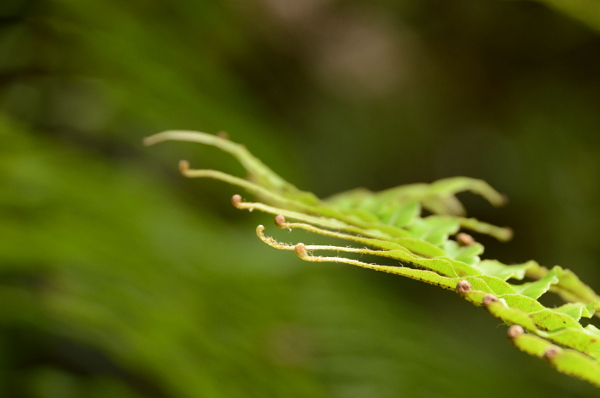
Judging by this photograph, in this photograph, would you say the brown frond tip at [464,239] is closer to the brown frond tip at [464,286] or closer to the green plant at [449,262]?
the green plant at [449,262]

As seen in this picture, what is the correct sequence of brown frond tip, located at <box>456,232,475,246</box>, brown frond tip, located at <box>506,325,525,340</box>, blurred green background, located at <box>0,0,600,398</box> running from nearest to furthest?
brown frond tip, located at <box>506,325,525,340</box>, brown frond tip, located at <box>456,232,475,246</box>, blurred green background, located at <box>0,0,600,398</box>

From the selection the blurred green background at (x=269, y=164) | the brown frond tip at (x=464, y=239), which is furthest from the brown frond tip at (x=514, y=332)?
the blurred green background at (x=269, y=164)

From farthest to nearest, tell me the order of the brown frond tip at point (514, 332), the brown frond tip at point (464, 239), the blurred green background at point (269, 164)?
the blurred green background at point (269, 164) < the brown frond tip at point (464, 239) < the brown frond tip at point (514, 332)

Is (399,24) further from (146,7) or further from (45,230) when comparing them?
(45,230)

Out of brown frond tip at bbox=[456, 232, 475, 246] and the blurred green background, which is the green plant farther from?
the blurred green background

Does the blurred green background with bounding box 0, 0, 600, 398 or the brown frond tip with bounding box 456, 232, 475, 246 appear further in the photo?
the blurred green background with bounding box 0, 0, 600, 398

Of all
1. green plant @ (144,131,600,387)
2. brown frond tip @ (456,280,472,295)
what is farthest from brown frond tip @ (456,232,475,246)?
brown frond tip @ (456,280,472,295)

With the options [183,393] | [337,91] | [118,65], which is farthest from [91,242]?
[337,91]
